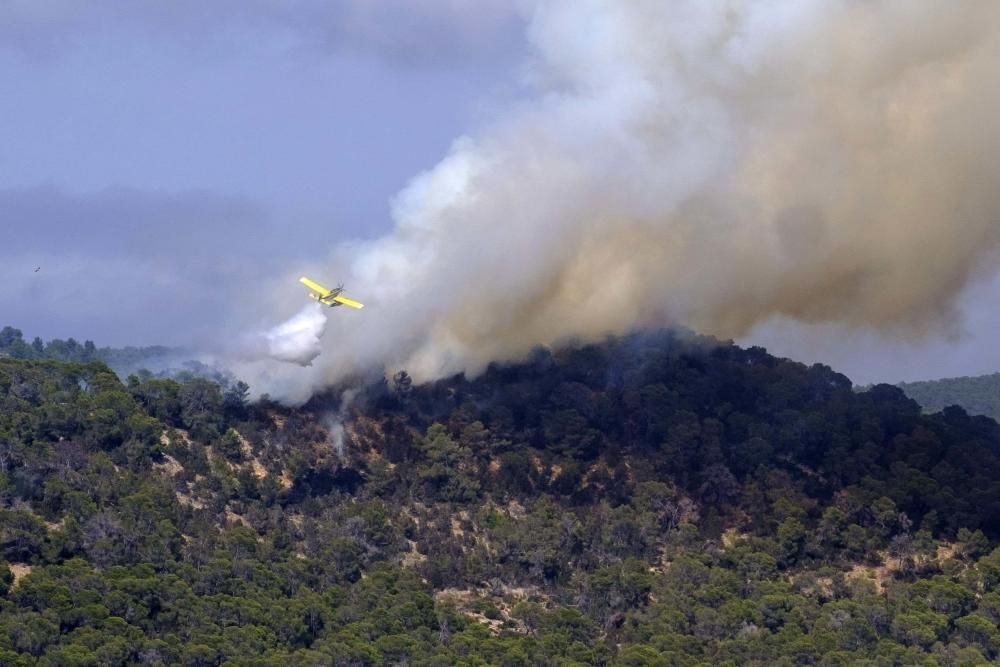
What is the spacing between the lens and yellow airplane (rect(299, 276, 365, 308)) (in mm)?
116688

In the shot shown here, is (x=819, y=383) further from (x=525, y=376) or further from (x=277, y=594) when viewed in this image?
(x=277, y=594)

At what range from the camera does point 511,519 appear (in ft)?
386

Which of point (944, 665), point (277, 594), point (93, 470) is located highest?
point (93, 470)

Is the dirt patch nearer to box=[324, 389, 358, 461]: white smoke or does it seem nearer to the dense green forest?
the dense green forest

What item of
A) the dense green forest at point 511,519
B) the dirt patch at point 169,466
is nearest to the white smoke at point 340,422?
the dense green forest at point 511,519

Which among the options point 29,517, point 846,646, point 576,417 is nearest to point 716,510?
point 576,417

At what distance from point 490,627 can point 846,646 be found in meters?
15.7

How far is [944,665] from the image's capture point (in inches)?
4050

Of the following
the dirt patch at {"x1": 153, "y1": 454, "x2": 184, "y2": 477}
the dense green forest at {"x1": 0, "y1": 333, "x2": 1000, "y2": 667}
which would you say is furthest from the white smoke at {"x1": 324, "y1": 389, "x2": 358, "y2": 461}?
the dirt patch at {"x1": 153, "y1": 454, "x2": 184, "y2": 477}

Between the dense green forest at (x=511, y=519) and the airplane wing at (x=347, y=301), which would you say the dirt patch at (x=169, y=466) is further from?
the airplane wing at (x=347, y=301)

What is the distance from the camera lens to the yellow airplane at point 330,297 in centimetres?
11669

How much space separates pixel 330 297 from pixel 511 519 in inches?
552

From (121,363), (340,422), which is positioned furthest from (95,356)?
(340,422)

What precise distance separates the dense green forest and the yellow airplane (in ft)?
26.1
